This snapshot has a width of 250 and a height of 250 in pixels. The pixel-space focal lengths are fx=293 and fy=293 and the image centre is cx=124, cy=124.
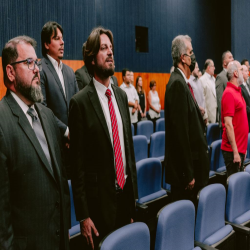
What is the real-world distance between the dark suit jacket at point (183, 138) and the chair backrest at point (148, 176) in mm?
415

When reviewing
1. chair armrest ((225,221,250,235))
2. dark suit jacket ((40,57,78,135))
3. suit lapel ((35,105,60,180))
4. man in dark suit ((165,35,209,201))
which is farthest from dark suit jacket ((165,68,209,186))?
suit lapel ((35,105,60,180))

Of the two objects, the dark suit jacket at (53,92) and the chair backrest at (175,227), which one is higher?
the dark suit jacket at (53,92)

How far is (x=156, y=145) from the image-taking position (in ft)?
11.8

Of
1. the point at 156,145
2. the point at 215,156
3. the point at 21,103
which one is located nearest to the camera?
the point at 21,103

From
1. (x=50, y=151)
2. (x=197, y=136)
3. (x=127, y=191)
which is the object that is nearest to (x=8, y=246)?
(x=50, y=151)

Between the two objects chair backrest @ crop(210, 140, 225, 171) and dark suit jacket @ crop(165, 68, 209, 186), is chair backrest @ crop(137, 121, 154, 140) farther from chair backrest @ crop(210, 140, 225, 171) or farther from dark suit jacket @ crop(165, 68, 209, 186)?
dark suit jacket @ crop(165, 68, 209, 186)

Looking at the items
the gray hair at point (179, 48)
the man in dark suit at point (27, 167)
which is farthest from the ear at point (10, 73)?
the gray hair at point (179, 48)

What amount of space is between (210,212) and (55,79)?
4.65 ft

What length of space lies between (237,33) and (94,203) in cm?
827

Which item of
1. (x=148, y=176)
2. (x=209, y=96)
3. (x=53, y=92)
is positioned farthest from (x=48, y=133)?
(x=209, y=96)

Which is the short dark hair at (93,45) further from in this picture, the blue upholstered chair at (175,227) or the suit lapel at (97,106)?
the blue upholstered chair at (175,227)

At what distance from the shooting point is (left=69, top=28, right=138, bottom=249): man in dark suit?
1439mm

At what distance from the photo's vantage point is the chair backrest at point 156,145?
11.6ft

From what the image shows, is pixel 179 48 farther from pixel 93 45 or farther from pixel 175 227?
pixel 175 227
